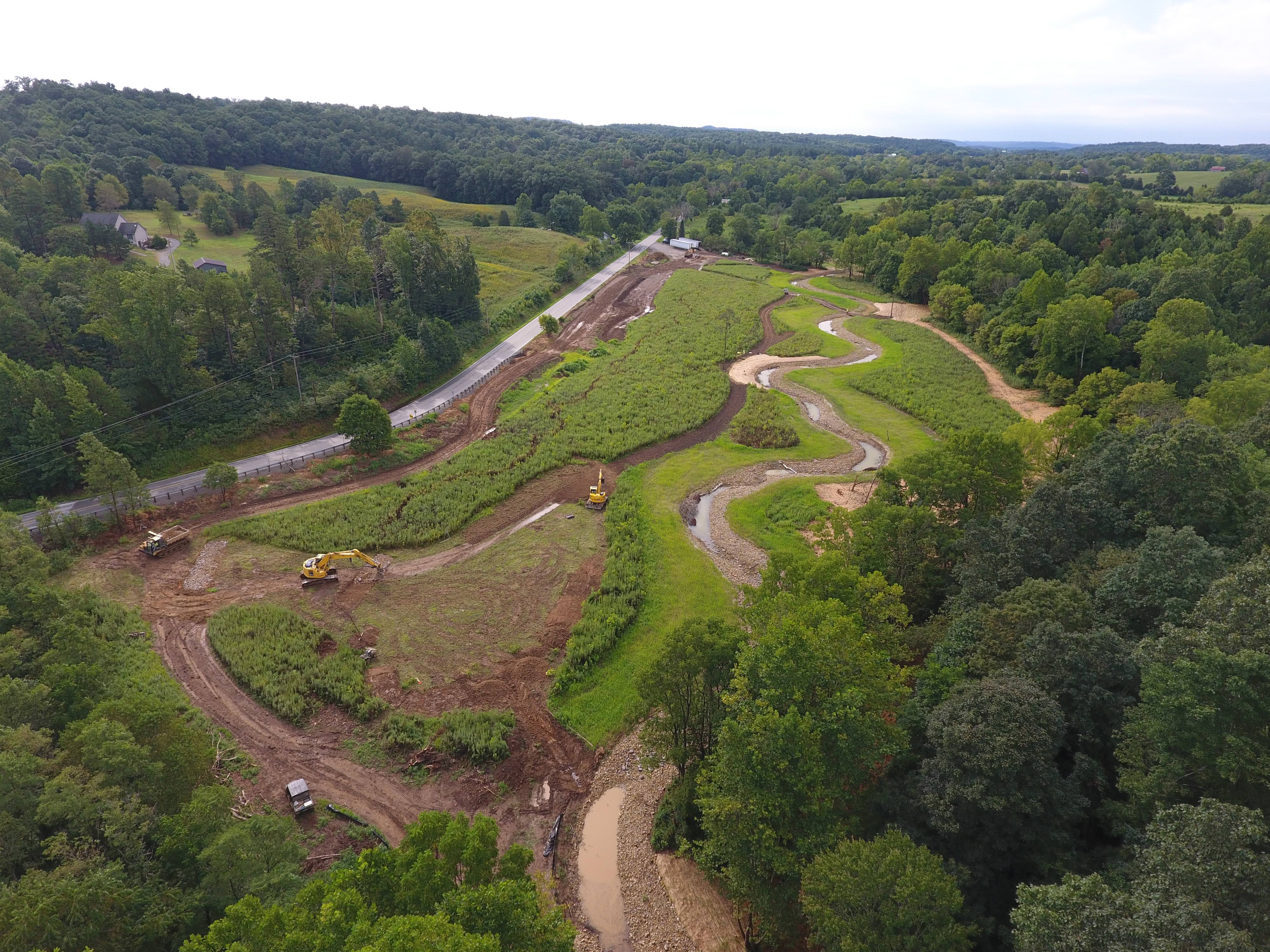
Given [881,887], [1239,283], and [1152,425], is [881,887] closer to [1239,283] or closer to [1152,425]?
[1152,425]

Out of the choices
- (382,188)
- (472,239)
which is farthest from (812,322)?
(382,188)

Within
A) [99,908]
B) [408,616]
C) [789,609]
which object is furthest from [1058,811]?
[408,616]

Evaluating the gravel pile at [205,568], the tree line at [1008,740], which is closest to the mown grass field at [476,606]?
the gravel pile at [205,568]

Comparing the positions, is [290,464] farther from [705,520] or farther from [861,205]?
[861,205]

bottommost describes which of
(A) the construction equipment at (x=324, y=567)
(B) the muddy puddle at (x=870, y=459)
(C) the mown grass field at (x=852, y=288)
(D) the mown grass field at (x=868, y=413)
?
(A) the construction equipment at (x=324, y=567)

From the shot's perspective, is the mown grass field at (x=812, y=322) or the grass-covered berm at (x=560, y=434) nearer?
the grass-covered berm at (x=560, y=434)

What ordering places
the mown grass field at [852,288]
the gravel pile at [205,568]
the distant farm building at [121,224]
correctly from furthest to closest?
the mown grass field at [852,288], the distant farm building at [121,224], the gravel pile at [205,568]

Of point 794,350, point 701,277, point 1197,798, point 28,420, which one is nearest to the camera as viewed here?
point 1197,798

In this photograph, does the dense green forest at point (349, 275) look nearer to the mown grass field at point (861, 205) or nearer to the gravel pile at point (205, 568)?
the mown grass field at point (861, 205)
